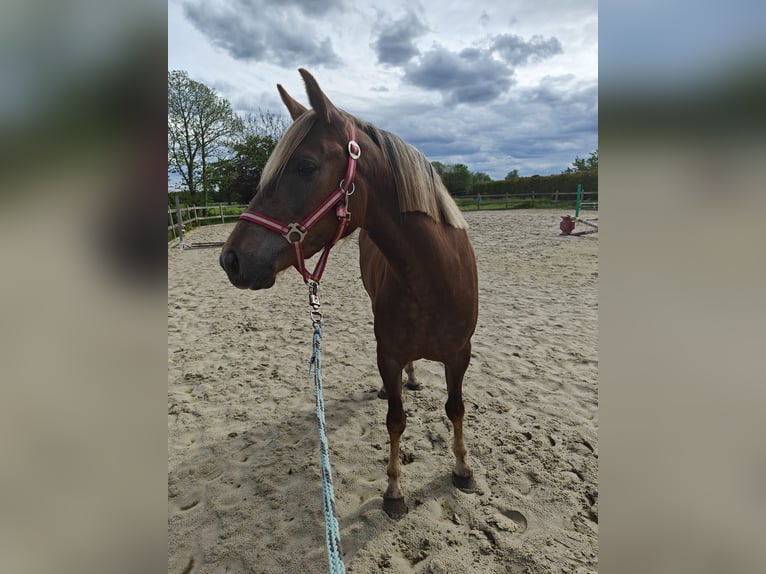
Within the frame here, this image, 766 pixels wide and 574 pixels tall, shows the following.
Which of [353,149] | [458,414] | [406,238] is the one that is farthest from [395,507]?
[353,149]

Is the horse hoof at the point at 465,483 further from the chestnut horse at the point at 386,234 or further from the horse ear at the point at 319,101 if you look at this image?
the horse ear at the point at 319,101

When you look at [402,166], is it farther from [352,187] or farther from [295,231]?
[295,231]

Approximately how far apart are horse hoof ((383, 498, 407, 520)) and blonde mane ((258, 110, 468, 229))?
5.87ft

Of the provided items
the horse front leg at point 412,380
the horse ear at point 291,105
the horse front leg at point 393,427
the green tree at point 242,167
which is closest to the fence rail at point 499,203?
the green tree at point 242,167

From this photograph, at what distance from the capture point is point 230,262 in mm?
1621

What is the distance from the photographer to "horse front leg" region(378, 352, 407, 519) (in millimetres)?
2381

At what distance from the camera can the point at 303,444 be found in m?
3.04

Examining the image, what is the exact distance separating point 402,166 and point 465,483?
211 centimetres

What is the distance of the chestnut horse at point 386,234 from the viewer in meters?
1.66
